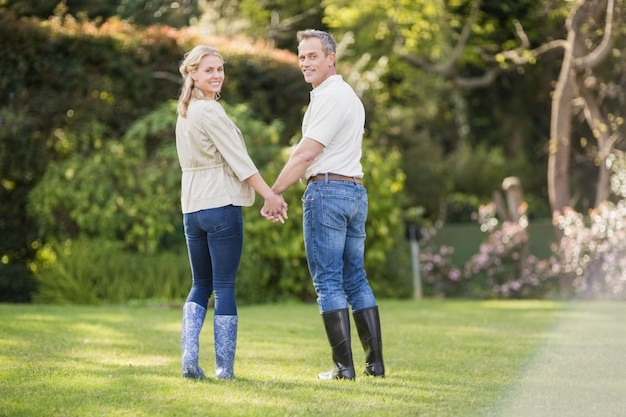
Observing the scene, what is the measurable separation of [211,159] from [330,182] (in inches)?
24.3

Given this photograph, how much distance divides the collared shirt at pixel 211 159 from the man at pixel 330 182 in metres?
0.22

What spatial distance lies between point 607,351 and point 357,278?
2071 mm

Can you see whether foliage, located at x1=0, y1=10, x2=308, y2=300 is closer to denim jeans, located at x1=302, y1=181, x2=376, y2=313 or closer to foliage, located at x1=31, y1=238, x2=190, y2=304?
foliage, located at x1=31, y1=238, x2=190, y2=304

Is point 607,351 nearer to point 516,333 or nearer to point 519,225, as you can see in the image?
point 516,333

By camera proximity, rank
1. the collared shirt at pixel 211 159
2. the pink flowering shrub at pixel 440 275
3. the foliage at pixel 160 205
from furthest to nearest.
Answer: the pink flowering shrub at pixel 440 275 → the foliage at pixel 160 205 → the collared shirt at pixel 211 159

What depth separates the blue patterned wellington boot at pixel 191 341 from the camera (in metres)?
4.92

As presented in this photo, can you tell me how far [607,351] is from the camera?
20.6 feet

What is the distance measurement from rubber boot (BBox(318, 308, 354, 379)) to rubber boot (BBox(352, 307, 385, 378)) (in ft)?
0.57

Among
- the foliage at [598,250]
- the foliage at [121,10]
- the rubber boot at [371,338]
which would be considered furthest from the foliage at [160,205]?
the rubber boot at [371,338]

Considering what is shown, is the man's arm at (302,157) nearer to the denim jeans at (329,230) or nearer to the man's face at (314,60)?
the denim jeans at (329,230)

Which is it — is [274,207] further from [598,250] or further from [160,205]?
[598,250]

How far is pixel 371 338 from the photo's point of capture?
16.6ft

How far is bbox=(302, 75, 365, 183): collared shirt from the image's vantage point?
16.1 feet

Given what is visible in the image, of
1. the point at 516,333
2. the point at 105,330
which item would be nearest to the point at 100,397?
the point at 105,330
